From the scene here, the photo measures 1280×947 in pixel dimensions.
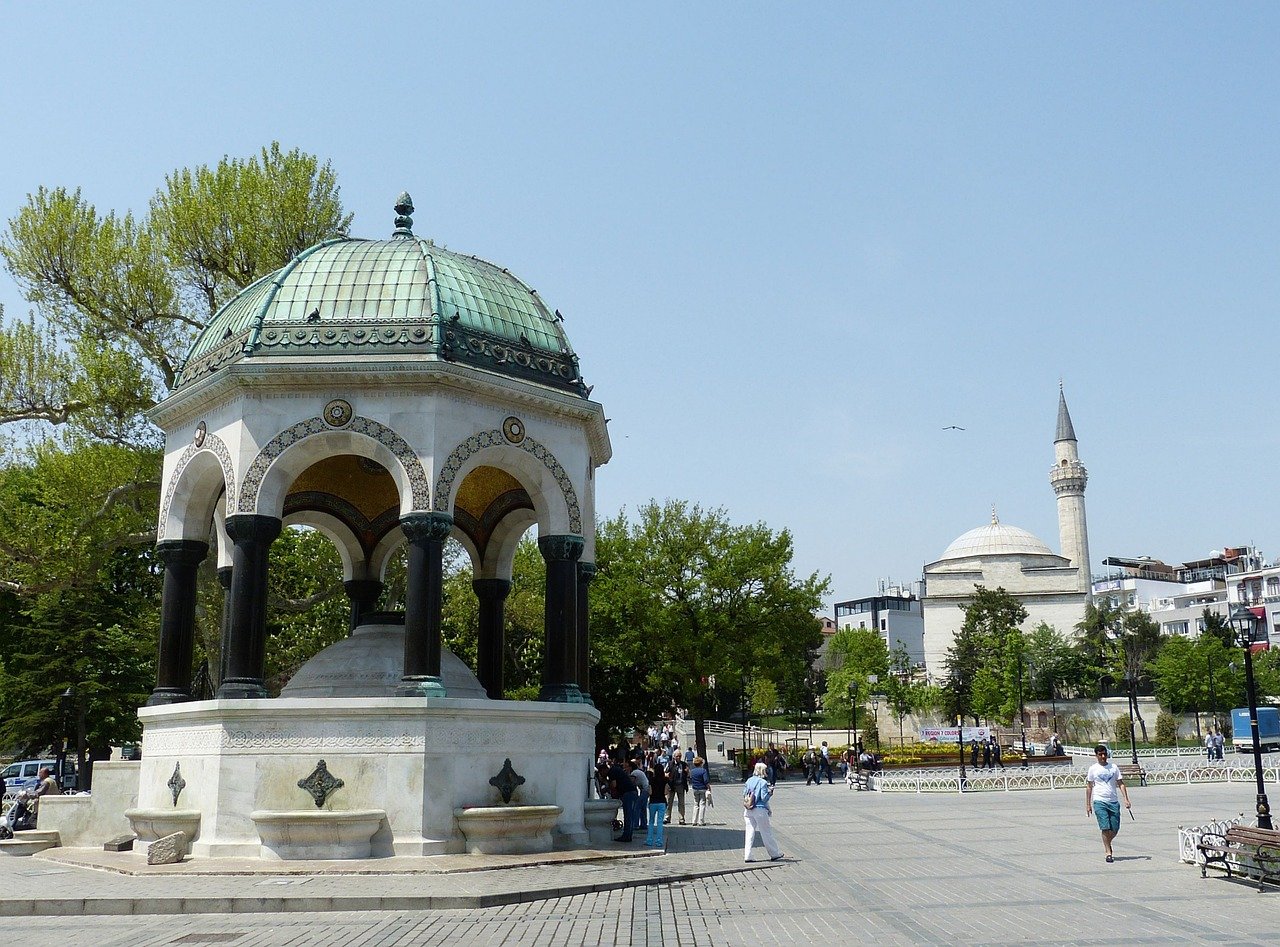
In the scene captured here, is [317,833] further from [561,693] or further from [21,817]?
[21,817]

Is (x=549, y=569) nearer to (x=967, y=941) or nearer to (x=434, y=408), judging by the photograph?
(x=434, y=408)

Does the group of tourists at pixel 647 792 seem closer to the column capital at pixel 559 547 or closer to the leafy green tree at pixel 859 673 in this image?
the column capital at pixel 559 547

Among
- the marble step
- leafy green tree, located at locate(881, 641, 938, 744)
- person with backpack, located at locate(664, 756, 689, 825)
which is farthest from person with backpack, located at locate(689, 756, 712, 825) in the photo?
leafy green tree, located at locate(881, 641, 938, 744)

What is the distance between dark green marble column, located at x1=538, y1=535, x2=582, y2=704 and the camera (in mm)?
16422

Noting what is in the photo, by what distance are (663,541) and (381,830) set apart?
29.0 meters

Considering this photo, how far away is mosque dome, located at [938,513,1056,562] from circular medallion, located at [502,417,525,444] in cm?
8815

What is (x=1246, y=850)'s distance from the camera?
40.7ft

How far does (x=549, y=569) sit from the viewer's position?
1667 centimetres

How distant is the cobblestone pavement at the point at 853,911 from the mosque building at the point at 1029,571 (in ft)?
248

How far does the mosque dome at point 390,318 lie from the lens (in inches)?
611

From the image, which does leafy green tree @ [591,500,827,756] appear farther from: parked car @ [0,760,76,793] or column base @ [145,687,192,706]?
column base @ [145,687,192,706]

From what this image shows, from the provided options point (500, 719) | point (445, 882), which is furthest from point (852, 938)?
point (500, 719)

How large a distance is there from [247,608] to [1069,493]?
95209 millimetres

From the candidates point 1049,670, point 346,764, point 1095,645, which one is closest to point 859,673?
point 1049,670
